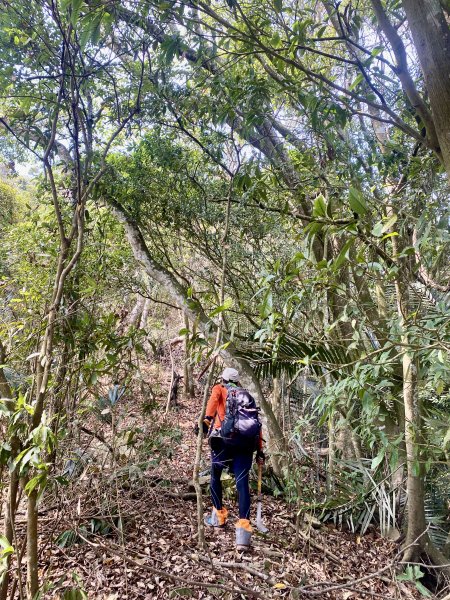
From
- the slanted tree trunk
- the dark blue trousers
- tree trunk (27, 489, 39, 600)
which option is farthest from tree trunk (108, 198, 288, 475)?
tree trunk (27, 489, 39, 600)

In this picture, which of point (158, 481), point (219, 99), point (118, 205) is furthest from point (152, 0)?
point (158, 481)

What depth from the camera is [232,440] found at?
4207 mm

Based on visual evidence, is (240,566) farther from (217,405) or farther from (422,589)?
(422,589)

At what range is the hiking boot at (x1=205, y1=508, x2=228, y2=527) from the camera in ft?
14.2

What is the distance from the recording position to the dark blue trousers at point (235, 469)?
4.15 metres

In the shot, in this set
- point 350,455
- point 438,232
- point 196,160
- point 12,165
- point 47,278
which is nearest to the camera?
point 438,232

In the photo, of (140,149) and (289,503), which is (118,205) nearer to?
(140,149)

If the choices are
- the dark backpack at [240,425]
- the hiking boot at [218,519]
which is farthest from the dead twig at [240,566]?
the dark backpack at [240,425]

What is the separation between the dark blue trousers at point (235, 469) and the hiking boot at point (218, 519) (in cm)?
5

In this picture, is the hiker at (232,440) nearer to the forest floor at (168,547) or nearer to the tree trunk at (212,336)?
the forest floor at (168,547)

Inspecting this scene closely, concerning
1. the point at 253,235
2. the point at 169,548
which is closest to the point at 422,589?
the point at 169,548

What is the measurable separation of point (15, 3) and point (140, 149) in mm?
2705

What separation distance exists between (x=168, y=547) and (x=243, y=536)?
73 centimetres

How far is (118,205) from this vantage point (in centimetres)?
601
